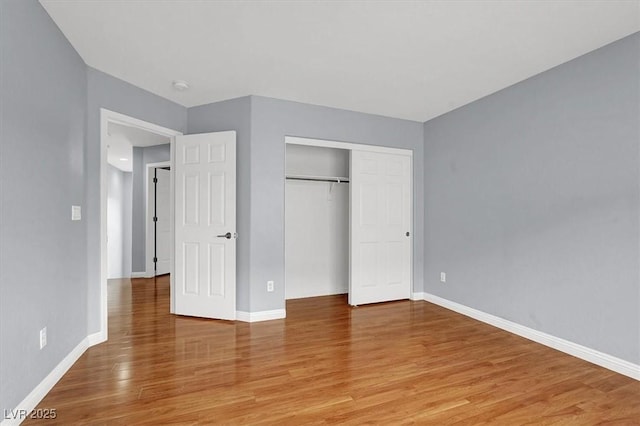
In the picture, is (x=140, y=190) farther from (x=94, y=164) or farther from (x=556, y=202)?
(x=556, y=202)

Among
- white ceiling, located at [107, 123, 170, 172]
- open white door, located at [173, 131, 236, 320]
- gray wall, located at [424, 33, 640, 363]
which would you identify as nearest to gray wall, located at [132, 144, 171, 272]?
white ceiling, located at [107, 123, 170, 172]

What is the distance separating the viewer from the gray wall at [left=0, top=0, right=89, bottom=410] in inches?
67.9

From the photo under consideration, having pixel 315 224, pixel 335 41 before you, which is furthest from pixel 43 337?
pixel 315 224

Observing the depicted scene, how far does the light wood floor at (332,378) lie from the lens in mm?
1896

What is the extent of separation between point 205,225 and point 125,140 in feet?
9.90

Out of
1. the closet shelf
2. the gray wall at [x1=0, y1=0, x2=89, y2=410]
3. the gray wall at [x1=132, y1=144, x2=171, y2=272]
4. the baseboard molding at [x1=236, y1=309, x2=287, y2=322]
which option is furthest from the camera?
the gray wall at [x1=132, y1=144, x2=171, y2=272]

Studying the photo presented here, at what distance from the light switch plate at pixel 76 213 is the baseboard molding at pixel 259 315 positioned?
180 centimetres

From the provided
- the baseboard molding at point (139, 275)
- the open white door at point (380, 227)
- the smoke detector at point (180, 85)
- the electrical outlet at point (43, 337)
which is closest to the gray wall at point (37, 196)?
the electrical outlet at point (43, 337)

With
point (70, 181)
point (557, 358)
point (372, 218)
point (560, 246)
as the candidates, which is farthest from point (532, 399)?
point (70, 181)

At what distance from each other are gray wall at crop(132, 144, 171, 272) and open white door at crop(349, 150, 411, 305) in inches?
152

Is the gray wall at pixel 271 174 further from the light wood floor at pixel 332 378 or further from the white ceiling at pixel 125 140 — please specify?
the white ceiling at pixel 125 140

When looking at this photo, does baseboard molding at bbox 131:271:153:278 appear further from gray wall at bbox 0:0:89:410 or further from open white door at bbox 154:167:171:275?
gray wall at bbox 0:0:89:410

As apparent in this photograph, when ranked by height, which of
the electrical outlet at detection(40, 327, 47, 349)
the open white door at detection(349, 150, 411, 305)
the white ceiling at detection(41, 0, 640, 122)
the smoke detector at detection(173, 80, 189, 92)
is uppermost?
the white ceiling at detection(41, 0, 640, 122)

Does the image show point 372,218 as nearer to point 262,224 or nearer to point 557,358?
point 262,224
